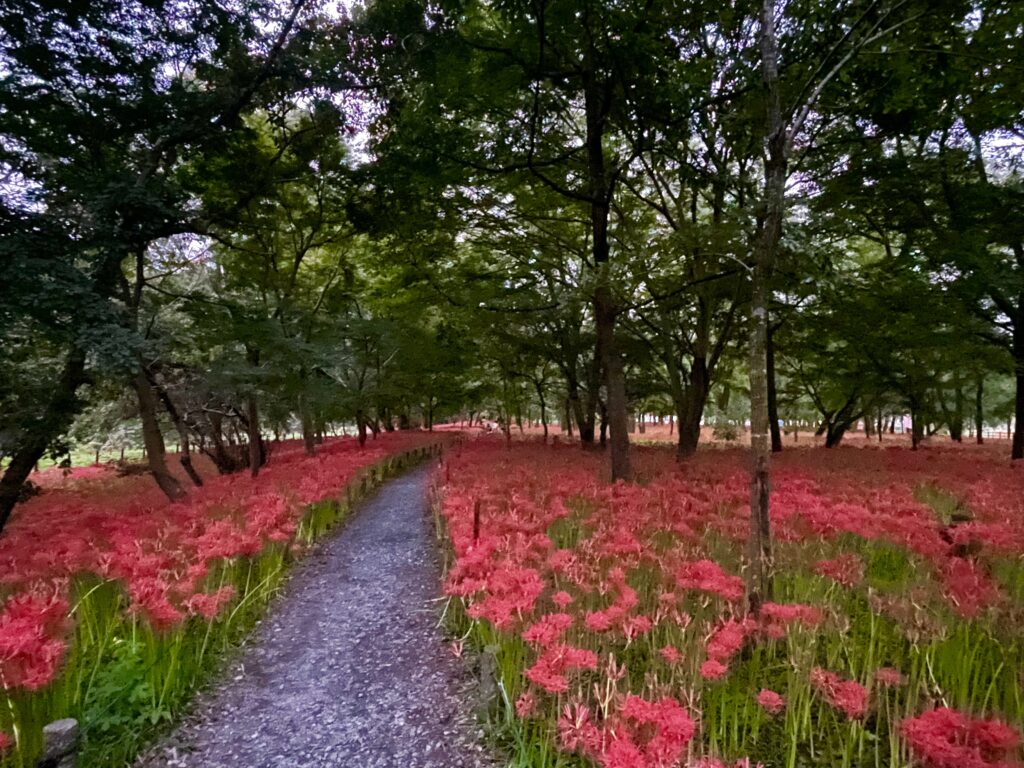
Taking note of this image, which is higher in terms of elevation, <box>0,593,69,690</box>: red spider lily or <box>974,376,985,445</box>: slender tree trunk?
<box>974,376,985,445</box>: slender tree trunk

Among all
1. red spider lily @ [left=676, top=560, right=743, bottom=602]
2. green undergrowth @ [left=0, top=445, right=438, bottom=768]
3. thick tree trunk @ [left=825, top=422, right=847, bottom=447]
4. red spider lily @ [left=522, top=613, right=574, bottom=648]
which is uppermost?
thick tree trunk @ [left=825, top=422, right=847, bottom=447]

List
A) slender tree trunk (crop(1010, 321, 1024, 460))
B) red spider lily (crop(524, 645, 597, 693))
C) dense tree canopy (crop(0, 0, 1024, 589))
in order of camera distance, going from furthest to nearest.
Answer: slender tree trunk (crop(1010, 321, 1024, 460)), dense tree canopy (crop(0, 0, 1024, 589)), red spider lily (crop(524, 645, 597, 693))

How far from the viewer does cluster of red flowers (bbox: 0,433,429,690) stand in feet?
9.90

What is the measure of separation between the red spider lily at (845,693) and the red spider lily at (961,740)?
0.78 feet

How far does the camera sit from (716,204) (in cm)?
1162

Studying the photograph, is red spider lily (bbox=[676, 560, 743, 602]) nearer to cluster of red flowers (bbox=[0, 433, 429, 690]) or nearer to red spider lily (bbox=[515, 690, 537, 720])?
red spider lily (bbox=[515, 690, 537, 720])

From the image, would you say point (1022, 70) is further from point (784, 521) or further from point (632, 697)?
point (632, 697)

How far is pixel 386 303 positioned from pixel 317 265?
3.00 m

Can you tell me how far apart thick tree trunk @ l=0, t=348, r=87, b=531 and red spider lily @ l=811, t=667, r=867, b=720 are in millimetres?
9130

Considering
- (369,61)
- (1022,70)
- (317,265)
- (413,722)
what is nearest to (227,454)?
(317,265)

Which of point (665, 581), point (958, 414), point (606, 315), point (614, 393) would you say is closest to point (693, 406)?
point (614, 393)

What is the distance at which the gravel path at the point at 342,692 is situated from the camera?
348 centimetres

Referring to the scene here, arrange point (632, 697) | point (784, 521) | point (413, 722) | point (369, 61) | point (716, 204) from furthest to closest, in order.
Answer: point (716, 204) → point (369, 61) → point (784, 521) → point (413, 722) → point (632, 697)

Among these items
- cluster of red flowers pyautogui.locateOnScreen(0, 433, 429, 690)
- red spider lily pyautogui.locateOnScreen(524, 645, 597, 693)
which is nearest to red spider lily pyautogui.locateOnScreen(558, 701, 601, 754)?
red spider lily pyautogui.locateOnScreen(524, 645, 597, 693)
